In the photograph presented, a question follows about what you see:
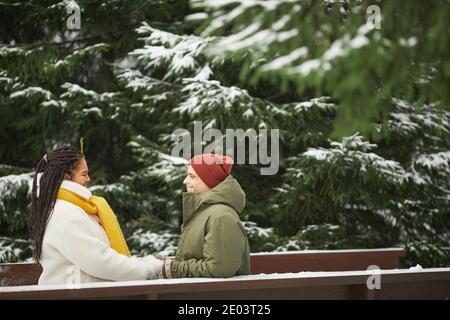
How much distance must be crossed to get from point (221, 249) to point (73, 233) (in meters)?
0.79

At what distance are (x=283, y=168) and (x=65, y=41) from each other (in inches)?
132

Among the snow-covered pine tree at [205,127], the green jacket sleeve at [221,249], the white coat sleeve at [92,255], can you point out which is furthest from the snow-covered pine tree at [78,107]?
the green jacket sleeve at [221,249]

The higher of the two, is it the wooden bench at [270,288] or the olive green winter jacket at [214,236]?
the olive green winter jacket at [214,236]

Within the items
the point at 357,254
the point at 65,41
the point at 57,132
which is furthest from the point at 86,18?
the point at 357,254

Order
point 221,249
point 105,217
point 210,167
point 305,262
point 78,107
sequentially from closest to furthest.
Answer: point 221,249 < point 210,167 < point 105,217 < point 305,262 < point 78,107

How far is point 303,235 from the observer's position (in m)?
7.96

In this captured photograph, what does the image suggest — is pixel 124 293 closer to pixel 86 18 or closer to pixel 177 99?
pixel 177 99

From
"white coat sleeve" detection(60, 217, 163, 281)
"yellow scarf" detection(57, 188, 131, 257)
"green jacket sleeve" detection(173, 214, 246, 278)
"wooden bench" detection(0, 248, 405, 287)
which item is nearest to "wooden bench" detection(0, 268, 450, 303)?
"green jacket sleeve" detection(173, 214, 246, 278)

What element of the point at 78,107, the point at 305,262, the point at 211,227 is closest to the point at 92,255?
the point at 211,227

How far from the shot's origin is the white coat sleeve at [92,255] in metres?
3.60

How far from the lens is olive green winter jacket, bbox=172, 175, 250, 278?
3.52 meters

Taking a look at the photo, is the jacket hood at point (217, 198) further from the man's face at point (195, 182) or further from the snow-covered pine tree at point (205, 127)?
the snow-covered pine tree at point (205, 127)

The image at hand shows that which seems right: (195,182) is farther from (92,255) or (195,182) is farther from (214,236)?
(92,255)

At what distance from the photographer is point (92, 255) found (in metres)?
3.61
